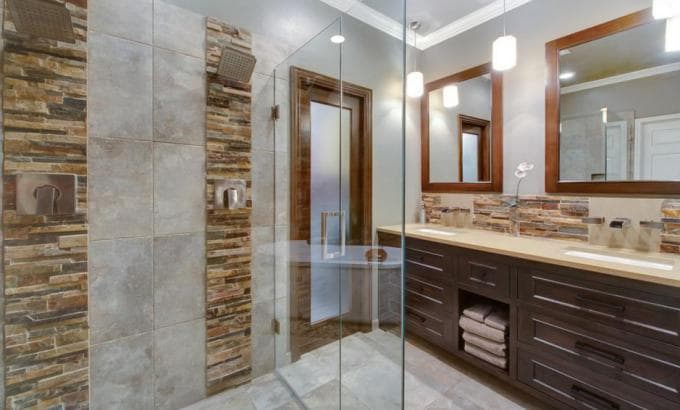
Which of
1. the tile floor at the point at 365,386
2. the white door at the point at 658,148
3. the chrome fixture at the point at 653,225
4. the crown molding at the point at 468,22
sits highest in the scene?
the crown molding at the point at 468,22

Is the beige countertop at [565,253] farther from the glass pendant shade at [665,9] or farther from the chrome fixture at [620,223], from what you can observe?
the glass pendant shade at [665,9]

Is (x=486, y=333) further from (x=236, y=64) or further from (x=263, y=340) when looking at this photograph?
(x=236, y=64)

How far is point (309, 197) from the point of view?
5.69ft

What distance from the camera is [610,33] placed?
68.8 inches

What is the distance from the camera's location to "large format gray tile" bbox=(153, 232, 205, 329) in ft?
4.73

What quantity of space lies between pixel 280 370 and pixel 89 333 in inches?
41.1

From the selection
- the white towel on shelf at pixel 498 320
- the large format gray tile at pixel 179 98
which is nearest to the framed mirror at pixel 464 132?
the white towel on shelf at pixel 498 320

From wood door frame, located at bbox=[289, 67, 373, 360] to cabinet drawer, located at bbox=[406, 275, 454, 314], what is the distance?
0.50 meters

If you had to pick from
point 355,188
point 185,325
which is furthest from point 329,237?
point 185,325

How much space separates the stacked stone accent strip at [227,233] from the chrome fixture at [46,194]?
0.56 meters

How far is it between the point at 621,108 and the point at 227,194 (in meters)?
2.42

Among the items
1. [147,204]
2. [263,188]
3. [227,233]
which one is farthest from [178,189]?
[263,188]

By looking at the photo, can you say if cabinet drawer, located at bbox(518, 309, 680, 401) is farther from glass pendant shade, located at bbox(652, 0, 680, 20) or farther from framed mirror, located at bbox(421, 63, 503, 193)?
glass pendant shade, located at bbox(652, 0, 680, 20)

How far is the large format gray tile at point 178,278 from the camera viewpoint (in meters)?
1.44
